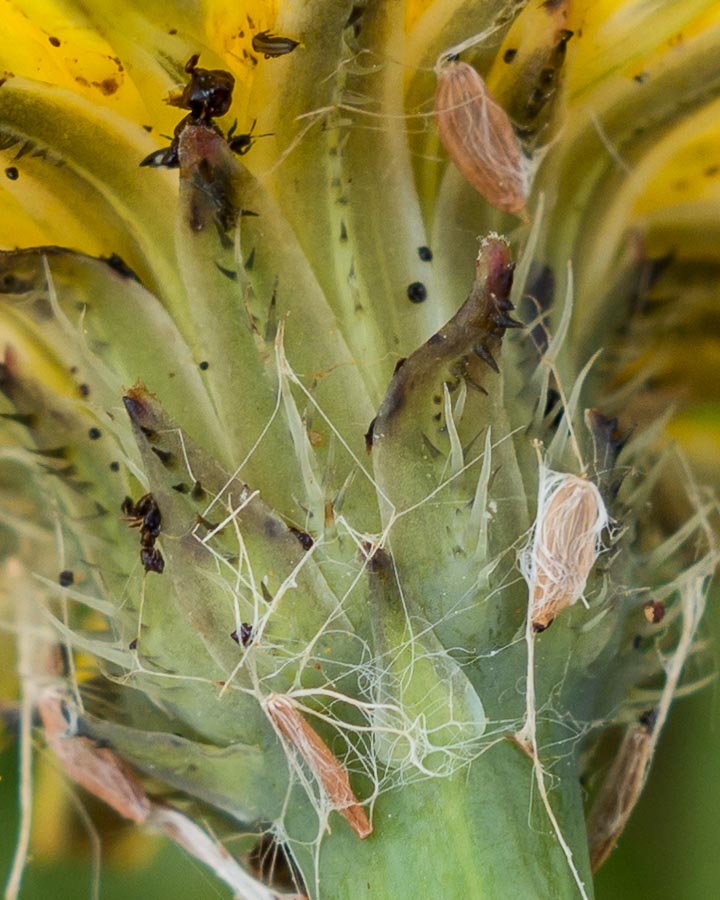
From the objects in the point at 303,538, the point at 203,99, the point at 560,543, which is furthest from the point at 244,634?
the point at 203,99

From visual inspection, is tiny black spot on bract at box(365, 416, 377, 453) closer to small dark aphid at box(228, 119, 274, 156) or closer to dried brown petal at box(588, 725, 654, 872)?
small dark aphid at box(228, 119, 274, 156)

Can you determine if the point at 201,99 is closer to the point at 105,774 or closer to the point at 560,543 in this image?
the point at 560,543

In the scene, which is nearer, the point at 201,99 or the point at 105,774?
the point at 201,99

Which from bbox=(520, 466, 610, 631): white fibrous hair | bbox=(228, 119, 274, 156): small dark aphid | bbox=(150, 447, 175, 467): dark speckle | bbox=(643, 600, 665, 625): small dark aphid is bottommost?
bbox=(643, 600, 665, 625): small dark aphid

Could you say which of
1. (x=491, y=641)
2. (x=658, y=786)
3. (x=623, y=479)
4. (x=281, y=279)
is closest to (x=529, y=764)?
(x=491, y=641)

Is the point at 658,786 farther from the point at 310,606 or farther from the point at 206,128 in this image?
the point at 206,128

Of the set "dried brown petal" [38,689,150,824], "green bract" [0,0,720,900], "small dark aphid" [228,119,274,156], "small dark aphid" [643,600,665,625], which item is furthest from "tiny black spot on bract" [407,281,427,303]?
"dried brown petal" [38,689,150,824]
